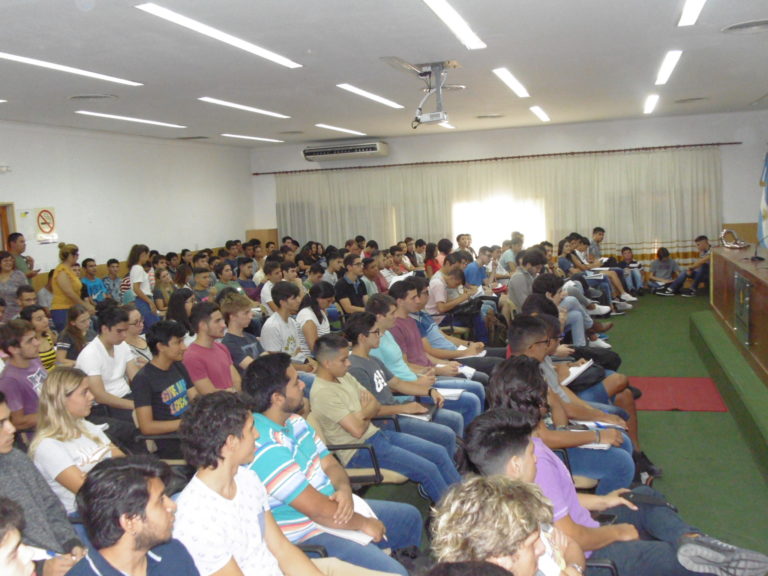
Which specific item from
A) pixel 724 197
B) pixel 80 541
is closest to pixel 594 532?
pixel 80 541

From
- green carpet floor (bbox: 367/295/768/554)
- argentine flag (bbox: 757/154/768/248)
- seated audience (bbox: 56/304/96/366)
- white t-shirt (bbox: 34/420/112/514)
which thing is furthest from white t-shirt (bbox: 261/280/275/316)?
argentine flag (bbox: 757/154/768/248)

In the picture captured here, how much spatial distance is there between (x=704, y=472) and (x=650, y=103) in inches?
282

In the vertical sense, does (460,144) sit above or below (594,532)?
above

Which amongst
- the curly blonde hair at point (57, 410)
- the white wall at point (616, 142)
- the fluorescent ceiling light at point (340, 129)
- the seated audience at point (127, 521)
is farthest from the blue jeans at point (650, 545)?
the white wall at point (616, 142)

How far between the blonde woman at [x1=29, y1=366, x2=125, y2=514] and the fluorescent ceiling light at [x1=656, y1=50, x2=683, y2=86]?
5667 millimetres

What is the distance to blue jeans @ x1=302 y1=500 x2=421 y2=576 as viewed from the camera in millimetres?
2506

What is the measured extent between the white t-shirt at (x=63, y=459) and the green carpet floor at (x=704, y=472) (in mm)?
1727

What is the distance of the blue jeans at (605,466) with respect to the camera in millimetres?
3344

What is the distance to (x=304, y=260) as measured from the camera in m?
9.98

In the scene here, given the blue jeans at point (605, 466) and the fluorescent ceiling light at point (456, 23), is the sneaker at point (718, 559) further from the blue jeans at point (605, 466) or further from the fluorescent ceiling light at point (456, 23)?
the fluorescent ceiling light at point (456, 23)

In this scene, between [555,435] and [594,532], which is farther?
[555,435]

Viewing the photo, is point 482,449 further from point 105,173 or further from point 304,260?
point 105,173

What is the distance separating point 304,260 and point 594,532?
7858 millimetres

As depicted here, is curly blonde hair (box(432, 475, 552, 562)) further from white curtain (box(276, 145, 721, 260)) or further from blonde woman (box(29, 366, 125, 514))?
white curtain (box(276, 145, 721, 260))
